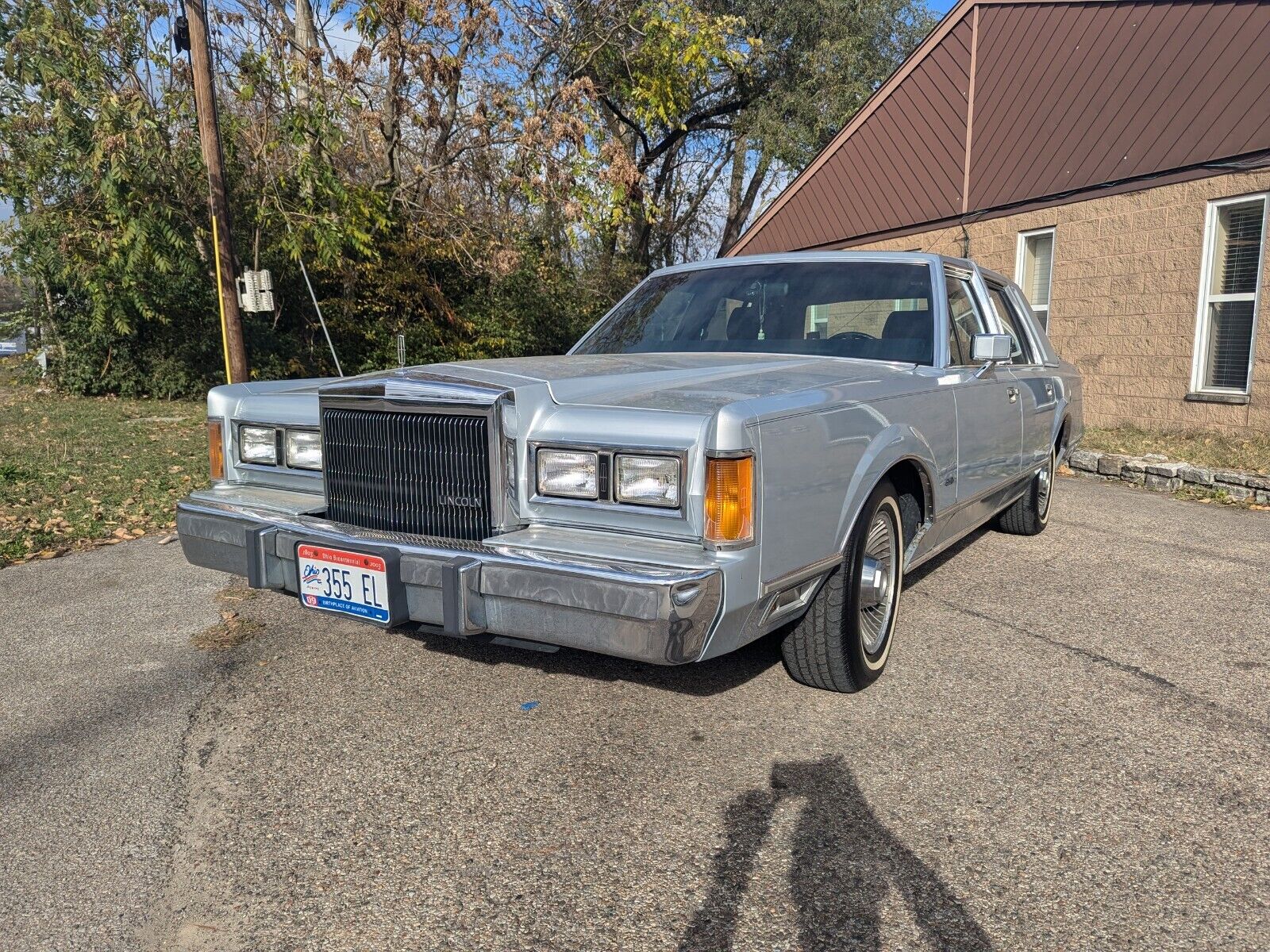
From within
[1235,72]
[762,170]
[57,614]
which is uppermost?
[762,170]

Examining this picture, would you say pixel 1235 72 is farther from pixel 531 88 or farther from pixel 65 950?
pixel 531 88

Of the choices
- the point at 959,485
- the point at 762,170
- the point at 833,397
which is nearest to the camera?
the point at 833,397

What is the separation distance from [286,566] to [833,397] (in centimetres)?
191

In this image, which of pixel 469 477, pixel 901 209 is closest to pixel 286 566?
pixel 469 477

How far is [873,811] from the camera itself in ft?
8.28

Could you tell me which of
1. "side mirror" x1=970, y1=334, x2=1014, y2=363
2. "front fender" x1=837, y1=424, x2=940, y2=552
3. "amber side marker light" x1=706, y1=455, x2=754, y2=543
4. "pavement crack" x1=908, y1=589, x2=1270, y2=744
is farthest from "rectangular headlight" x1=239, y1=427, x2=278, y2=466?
"pavement crack" x1=908, y1=589, x2=1270, y2=744

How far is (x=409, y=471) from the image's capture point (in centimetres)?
304

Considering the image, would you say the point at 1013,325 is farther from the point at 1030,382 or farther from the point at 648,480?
the point at 648,480

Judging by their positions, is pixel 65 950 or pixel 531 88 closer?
pixel 65 950

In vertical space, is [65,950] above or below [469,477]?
below

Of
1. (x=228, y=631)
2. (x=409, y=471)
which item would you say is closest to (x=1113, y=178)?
(x=409, y=471)

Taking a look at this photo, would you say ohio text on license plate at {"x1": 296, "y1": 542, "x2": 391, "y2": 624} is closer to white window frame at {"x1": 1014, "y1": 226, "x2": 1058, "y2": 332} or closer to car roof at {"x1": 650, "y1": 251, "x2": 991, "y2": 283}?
car roof at {"x1": 650, "y1": 251, "x2": 991, "y2": 283}

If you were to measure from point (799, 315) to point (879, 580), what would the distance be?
4.42ft

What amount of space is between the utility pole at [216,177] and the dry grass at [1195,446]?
10039 mm
